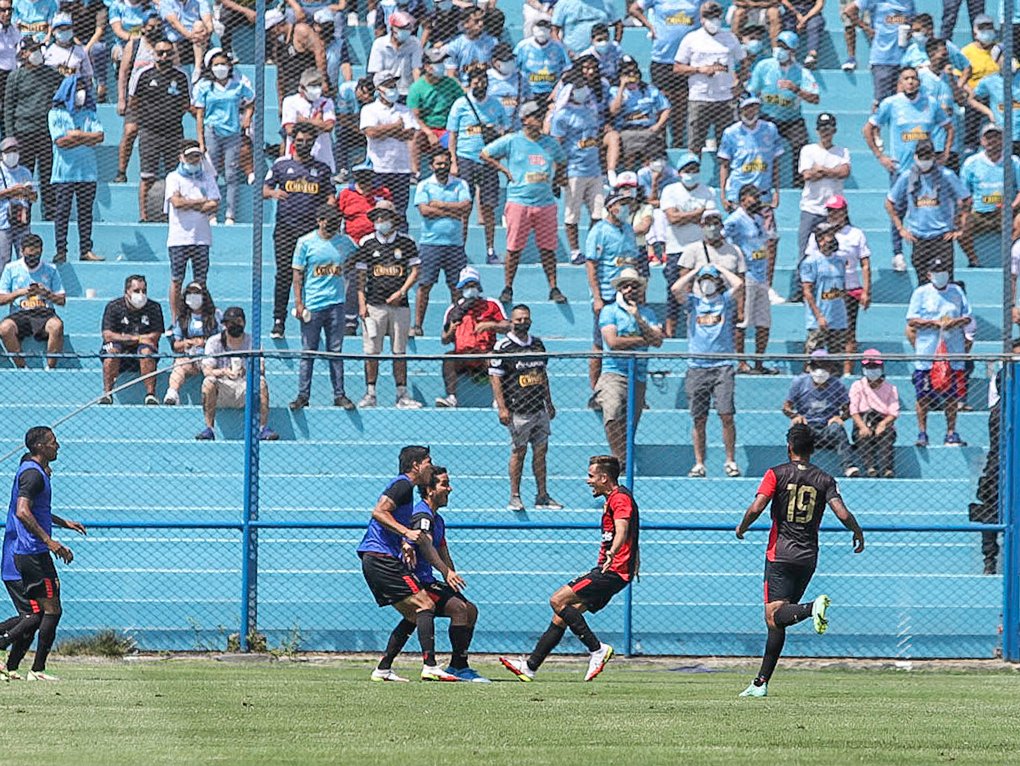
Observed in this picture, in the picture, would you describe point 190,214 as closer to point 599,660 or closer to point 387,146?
point 387,146

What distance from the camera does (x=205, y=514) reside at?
16797 millimetres

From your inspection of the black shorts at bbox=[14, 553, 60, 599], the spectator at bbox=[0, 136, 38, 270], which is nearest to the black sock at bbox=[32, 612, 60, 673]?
the black shorts at bbox=[14, 553, 60, 599]

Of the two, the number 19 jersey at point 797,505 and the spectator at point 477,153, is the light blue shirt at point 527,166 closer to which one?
the spectator at point 477,153

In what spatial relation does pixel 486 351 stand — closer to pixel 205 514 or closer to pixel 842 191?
pixel 205 514

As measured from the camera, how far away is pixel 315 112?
66.8ft

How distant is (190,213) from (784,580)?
908 centimetres

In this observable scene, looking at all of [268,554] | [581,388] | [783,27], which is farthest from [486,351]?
[783,27]

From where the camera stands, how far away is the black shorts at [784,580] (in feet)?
40.7

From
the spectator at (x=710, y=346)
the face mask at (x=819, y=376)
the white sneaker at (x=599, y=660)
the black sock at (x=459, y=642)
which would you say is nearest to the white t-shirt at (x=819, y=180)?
the spectator at (x=710, y=346)

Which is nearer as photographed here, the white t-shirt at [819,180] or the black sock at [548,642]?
the black sock at [548,642]

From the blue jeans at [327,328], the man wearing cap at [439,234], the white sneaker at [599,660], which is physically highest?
the man wearing cap at [439,234]

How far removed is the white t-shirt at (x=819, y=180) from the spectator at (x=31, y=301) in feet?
26.4

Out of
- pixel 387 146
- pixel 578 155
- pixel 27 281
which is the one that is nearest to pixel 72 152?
pixel 27 281

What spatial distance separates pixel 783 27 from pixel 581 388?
24.0 ft
